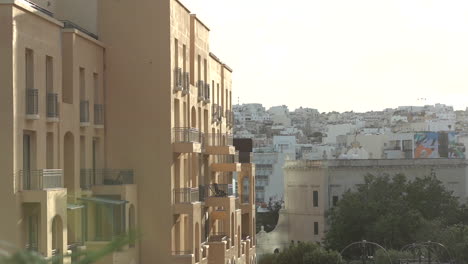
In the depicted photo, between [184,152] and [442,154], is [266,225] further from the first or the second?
[184,152]

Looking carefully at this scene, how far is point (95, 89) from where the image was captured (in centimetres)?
3306

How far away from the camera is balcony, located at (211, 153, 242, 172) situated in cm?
4678

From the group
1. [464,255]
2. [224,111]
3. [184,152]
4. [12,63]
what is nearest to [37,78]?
[12,63]

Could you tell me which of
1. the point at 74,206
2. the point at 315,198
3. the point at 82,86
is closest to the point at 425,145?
the point at 315,198

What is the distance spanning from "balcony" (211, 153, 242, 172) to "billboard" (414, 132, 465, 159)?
62.9 m

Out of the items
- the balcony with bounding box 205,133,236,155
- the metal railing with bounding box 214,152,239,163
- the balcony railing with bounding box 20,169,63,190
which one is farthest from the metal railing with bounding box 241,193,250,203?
the balcony railing with bounding box 20,169,63,190

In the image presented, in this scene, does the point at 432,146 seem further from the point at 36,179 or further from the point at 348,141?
the point at 36,179

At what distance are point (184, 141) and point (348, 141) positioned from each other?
104m


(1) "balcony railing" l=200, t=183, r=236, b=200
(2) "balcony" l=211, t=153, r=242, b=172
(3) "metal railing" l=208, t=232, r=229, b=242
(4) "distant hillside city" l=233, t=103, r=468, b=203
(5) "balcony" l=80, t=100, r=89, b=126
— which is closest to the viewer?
(5) "balcony" l=80, t=100, r=89, b=126

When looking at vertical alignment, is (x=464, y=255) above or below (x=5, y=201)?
below

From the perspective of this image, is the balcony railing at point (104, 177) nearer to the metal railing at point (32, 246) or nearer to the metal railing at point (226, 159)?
the metal railing at point (32, 246)

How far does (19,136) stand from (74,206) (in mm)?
3268

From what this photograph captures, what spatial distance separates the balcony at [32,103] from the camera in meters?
26.3

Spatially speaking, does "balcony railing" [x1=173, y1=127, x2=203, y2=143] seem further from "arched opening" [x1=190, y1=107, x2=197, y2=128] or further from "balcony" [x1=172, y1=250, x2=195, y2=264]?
"balcony" [x1=172, y1=250, x2=195, y2=264]
